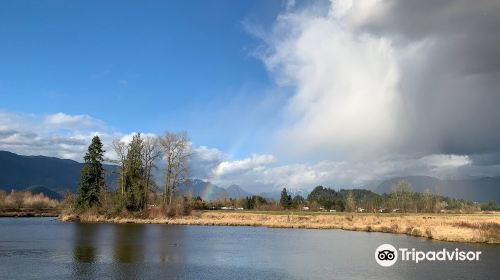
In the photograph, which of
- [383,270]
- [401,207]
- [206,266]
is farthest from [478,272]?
[401,207]

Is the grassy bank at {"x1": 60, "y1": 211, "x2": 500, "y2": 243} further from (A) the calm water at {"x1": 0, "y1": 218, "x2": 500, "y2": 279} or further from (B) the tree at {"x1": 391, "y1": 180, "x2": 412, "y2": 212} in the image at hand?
(B) the tree at {"x1": 391, "y1": 180, "x2": 412, "y2": 212}

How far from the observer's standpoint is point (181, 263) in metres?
32.7

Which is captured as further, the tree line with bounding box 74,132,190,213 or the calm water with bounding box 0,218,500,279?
the tree line with bounding box 74,132,190,213

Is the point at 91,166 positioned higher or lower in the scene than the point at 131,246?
higher

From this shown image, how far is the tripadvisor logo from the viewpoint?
35062 mm

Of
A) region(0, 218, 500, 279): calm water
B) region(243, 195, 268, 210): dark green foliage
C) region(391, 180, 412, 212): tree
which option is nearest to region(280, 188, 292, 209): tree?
region(243, 195, 268, 210): dark green foliage

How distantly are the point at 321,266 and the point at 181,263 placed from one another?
10169mm

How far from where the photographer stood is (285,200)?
18150 cm

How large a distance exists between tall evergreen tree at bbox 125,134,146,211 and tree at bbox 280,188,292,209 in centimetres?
8425

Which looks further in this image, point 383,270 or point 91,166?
point 91,166

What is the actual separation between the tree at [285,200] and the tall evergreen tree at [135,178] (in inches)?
3317

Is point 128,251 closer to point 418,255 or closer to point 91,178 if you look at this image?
point 418,255

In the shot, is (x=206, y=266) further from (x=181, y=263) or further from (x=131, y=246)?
(x=131, y=246)

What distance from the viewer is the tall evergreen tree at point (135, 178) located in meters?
94.6
